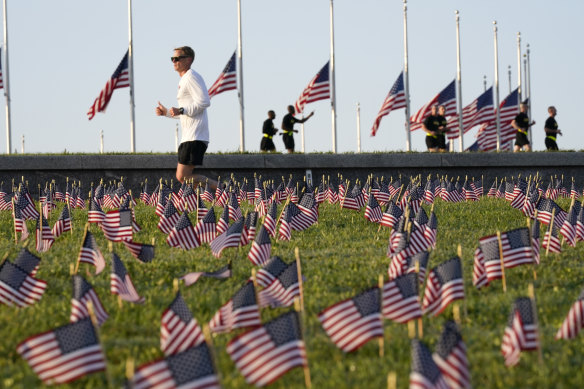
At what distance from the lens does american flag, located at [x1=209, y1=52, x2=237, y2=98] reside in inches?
1095

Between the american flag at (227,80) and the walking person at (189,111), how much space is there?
15219 millimetres

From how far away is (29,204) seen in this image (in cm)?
1270

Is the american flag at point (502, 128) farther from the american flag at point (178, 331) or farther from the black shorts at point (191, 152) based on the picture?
the american flag at point (178, 331)

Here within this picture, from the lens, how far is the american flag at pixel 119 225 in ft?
32.4

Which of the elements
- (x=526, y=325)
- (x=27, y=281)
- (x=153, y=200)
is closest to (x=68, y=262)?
(x=27, y=281)

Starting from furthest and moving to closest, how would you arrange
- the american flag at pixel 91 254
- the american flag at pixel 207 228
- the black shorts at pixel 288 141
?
1. the black shorts at pixel 288 141
2. the american flag at pixel 207 228
3. the american flag at pixel 91 254

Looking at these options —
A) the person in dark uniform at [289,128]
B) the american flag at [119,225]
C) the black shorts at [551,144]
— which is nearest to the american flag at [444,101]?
the black shorts at [551,144]

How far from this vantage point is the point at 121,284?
685 cm

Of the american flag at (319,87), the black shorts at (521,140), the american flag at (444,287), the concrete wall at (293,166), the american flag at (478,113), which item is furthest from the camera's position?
the american flag at (478,113)

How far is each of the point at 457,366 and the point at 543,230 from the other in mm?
7742

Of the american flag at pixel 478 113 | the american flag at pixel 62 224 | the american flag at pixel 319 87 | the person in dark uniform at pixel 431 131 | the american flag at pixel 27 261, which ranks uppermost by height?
the american flag at pixel 319 87

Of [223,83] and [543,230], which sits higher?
[223,83]

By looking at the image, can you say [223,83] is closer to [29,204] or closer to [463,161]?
[463,161]

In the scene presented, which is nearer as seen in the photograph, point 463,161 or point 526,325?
point 526,325
